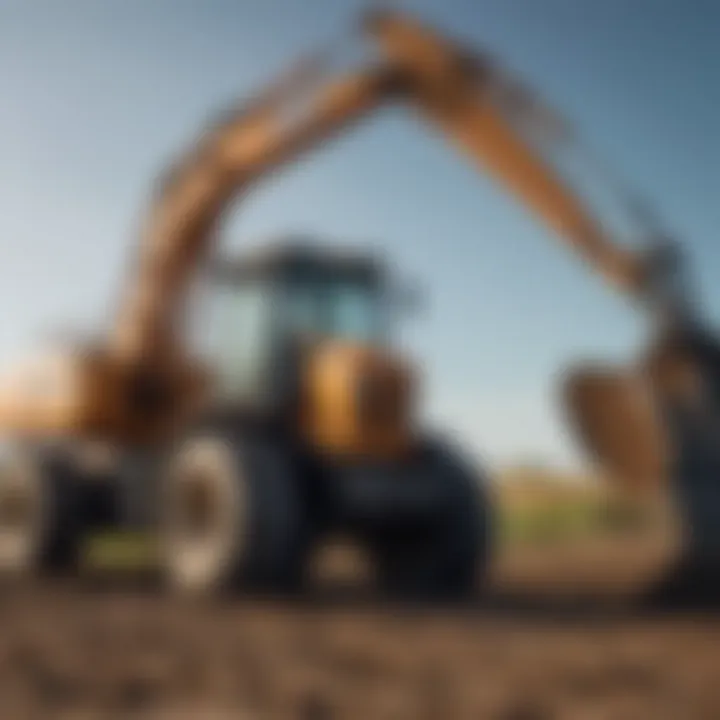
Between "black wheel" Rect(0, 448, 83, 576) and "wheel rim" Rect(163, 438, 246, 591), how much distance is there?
4.09 ft

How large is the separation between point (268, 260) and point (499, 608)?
3.19 m

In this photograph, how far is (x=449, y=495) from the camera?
30.9ft

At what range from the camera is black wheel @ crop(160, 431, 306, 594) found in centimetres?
841

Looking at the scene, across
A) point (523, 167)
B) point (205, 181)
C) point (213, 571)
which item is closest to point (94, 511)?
point (213, 571)

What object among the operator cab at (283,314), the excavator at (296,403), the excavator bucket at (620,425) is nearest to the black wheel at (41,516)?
the excavator at (296,403)

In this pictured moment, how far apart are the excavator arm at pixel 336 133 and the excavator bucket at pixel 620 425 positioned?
1.13 meters

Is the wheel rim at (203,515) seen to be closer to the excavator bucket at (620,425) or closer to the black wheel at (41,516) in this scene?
the black wheel at (41,516)

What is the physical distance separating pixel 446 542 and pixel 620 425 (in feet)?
6.31

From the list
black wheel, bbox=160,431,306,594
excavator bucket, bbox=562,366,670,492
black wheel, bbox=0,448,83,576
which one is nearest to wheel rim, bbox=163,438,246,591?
black wheel, bbox=160,431,306,594

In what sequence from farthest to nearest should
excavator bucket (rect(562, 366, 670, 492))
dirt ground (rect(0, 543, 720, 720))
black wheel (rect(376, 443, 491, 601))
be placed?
1. black wheel (rect(376, 443, 491, 601))
2. excavator bucket (rect(562, 366, 670, 492))
3. dirt ground (rect(0, 543, 720, 720))

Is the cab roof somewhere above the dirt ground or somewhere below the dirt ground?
above

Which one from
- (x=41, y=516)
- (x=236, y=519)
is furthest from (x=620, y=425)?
(x=41, y=516)

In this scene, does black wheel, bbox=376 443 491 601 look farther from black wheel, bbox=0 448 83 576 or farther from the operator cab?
black wheel, bbox=0 448 83 576

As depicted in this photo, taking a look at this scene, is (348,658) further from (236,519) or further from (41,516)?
(41,516)
